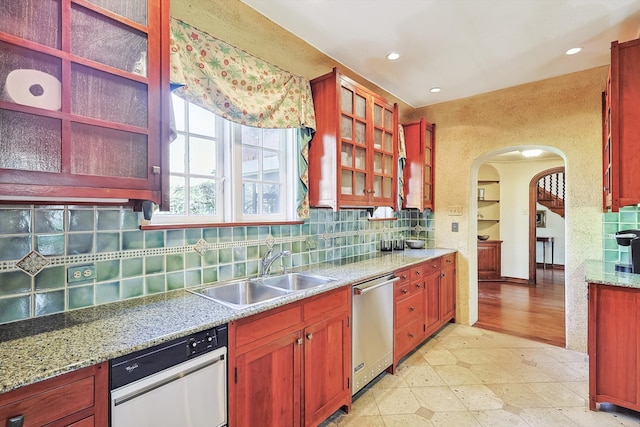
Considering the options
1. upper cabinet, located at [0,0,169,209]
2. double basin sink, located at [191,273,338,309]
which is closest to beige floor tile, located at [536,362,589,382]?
double basin sink, located at [191,273,338,309]

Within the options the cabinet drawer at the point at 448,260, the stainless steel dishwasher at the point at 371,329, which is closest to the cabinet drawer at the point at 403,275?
the stainless steel dishwasher at the point at 371,329

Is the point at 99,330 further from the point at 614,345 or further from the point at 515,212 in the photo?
the point at 515,212

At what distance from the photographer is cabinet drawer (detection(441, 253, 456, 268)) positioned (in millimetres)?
3465

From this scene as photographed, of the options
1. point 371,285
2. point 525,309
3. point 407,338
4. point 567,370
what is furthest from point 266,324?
point 525,309

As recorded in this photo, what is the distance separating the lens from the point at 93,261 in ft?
4.86

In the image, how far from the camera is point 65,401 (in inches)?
37.3

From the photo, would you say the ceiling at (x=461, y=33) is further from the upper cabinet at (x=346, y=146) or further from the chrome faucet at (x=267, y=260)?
the chrome faucet at (x=267, y=260)

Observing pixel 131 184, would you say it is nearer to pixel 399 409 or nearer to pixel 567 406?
pixel 399 409

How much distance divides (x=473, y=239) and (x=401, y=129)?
163cm

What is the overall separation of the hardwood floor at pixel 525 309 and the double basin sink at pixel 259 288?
2.64 metres

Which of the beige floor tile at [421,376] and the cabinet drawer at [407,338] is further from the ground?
the cabinet drawer at [407,338]

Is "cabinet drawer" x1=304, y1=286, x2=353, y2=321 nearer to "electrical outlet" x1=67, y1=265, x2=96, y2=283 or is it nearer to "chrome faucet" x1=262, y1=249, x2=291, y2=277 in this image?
"chrome faucet" x1=262, y1=249, x2=291, y2=277

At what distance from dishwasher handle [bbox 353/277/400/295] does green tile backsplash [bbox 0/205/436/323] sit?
0.61 meters

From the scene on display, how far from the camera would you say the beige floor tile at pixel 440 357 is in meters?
2.81
